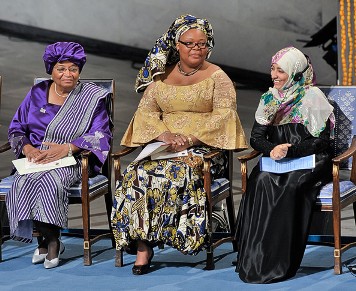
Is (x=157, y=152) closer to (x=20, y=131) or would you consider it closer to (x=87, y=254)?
(x=87, y=254)

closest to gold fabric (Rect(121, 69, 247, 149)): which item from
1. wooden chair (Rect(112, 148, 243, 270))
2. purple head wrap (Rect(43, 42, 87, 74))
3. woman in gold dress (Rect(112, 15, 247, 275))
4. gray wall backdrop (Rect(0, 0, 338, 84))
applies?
woman in gold dress (Rect(112, 15, 247, 275))

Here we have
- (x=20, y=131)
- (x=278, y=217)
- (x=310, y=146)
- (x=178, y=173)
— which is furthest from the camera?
(x=20, y=131)

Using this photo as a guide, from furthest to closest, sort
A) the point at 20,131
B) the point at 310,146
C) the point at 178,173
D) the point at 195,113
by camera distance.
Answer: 1. the point at 20,131
2. the point at 195,113
3. the point at 178,173
4. the point at 310,146

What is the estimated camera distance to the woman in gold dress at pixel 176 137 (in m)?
7.04

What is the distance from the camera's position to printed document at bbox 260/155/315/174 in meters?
6.91

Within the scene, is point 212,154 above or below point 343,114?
below

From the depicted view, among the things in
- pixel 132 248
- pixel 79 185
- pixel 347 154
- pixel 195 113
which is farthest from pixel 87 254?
pixel 347 154

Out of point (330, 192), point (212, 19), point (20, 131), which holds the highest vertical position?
point (212, 19)

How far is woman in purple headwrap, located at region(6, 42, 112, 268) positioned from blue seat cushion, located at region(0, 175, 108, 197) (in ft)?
0.13

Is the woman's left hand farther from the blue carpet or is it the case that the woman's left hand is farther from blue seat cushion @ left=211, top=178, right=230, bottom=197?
blue seat cushion @ left=211, top=178, right=230, bottom=197

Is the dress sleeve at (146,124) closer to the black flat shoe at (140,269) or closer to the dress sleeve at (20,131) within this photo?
the dress sleeve at (20,131)

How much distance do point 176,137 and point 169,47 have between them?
58 centimetres

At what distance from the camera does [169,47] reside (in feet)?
24.5

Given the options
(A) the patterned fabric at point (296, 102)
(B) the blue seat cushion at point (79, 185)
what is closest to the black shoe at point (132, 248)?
(B) the blue seat cushion at point (79, 185)
